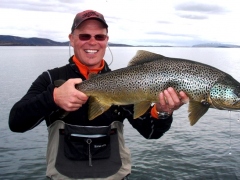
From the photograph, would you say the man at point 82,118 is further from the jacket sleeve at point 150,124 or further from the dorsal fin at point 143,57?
the dorsal fin at point 143,57

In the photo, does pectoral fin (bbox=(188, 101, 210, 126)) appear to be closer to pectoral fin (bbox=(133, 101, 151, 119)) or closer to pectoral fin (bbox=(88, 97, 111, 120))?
pectoral fin (bbox=(133, 101, 151, 119))

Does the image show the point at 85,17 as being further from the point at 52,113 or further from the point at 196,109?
the point at 196,109

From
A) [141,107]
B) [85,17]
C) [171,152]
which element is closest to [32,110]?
[141,107]

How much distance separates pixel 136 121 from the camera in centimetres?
469

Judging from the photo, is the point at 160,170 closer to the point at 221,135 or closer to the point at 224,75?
the point at 221,135

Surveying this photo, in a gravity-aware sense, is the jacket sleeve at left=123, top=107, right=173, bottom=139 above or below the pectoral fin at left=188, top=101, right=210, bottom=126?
below

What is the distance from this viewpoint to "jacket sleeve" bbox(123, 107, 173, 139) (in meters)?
4.52

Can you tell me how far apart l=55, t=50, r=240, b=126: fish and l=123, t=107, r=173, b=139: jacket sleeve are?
38 cm

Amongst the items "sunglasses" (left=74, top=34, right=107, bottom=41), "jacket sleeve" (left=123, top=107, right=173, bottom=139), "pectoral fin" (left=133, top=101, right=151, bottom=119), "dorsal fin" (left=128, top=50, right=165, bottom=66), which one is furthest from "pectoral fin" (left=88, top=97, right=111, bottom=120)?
"sunglasses" (left=74, top=34, right=107, bottom=41)

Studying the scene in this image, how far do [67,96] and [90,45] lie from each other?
1.16 metres

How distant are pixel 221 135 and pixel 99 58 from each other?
12037 millimetres

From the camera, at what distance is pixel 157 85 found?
4156 mm

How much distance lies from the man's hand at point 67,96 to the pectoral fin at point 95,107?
0.49 m

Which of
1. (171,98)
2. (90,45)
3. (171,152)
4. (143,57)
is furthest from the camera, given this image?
(171,152)
